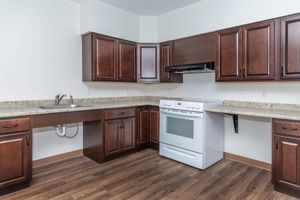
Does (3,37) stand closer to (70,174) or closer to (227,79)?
(70,174)

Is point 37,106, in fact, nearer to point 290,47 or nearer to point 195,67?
point 195,67

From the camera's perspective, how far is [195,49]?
3475 millimetres

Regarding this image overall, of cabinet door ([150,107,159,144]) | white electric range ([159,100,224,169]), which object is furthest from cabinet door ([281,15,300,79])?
cabinet door ([150,107,159,144])

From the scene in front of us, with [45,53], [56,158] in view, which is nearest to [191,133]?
[56,158]

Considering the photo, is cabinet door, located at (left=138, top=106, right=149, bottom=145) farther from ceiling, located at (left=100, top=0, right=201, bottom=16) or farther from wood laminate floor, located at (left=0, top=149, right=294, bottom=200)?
ceiling, located at (left=100, top=0, right=201, bottom=16)

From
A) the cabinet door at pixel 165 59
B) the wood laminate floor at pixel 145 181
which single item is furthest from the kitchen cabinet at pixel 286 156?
the cabinet door at pixel 165 59

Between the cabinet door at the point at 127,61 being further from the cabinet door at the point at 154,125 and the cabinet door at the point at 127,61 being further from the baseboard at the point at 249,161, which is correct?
the baseboard at the point at 249,161

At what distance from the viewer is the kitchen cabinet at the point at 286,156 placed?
224 cm

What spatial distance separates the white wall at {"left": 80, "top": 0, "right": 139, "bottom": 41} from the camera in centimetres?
346

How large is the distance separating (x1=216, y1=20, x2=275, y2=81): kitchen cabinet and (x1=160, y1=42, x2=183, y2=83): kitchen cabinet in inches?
38.9

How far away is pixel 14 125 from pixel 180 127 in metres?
2.22

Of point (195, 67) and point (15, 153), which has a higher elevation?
point (195, 67)

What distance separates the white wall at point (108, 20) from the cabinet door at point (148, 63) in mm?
384

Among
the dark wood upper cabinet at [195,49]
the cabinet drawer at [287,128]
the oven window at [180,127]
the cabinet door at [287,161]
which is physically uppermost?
the dark wood upper cabinet at [195,49]
